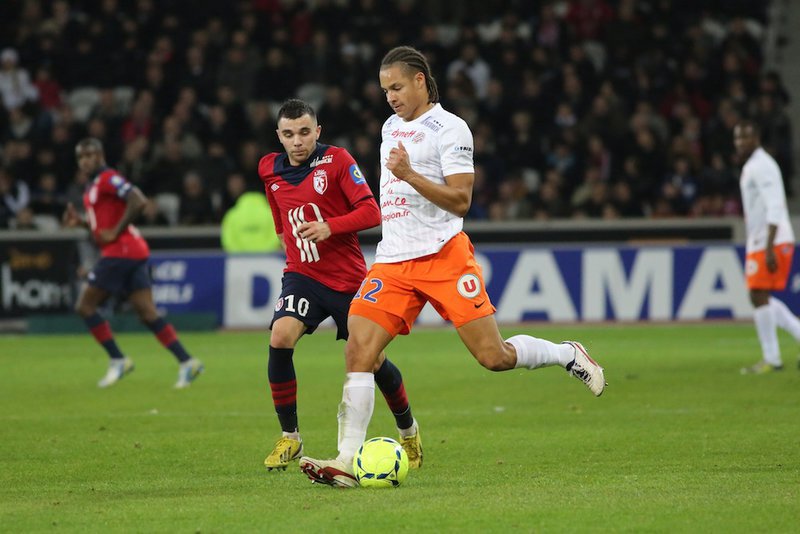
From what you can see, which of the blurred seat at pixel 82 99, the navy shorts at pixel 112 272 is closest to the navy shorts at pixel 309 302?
the navy shorts at pixel 112 272

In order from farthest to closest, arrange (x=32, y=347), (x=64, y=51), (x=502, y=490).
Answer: (x=64, y=51) < (x=32, y=347) < (x=502, y=490)

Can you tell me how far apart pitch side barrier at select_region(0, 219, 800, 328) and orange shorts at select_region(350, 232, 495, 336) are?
12.1 m

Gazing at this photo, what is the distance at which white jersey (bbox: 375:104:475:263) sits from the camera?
279 inches

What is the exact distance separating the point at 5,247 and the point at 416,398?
9.74m

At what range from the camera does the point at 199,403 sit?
1167cm

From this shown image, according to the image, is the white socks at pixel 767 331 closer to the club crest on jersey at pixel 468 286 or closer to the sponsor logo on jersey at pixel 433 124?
the club crest on jersey at pixel 468 286

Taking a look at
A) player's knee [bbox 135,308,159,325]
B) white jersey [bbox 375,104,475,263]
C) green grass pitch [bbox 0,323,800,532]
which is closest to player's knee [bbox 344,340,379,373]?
white jersey [bbox 375,104,475,263]

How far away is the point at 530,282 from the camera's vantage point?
63.6ft

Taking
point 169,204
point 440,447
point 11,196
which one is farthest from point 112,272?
point 11,196

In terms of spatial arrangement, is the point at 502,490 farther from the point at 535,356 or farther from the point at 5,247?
the point at 5,247

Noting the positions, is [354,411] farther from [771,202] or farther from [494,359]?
[771,202]

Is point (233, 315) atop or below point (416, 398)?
below

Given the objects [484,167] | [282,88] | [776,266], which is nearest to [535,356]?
[776,266]

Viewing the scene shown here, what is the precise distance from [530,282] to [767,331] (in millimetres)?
6312
